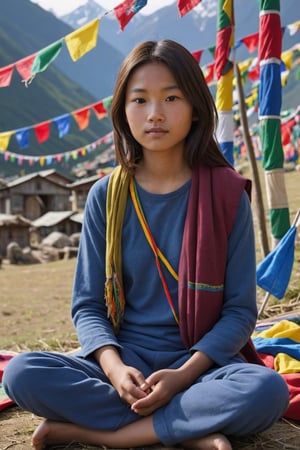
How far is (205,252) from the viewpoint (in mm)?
2219

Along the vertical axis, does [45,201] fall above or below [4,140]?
above

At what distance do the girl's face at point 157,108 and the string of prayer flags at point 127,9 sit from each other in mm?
3313

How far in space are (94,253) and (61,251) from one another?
1812cm

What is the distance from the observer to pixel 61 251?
20.3 m

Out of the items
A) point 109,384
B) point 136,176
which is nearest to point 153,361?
point 109,384

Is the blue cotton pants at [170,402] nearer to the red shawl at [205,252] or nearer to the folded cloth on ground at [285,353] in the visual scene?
the red shawl at [205,252]

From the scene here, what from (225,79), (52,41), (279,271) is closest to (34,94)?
(52,41)

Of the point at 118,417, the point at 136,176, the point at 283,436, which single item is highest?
the point at 136,176

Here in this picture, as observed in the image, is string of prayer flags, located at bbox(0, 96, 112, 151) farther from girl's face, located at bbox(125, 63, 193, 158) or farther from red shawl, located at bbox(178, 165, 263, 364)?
red shawl, located at bbox(178, 165, 263, 364)

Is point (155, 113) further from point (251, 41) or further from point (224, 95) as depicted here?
point (251, 41)

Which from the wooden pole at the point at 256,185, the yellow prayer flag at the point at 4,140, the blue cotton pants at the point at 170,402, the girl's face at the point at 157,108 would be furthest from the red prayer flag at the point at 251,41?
the blue cotton pants at the point at 170,402

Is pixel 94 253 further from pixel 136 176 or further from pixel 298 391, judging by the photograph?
pixel 298 391

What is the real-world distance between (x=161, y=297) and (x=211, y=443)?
622mm

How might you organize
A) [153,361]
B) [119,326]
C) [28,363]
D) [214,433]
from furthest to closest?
[119,326] → [153,361] → [28,363] → [214,433]
